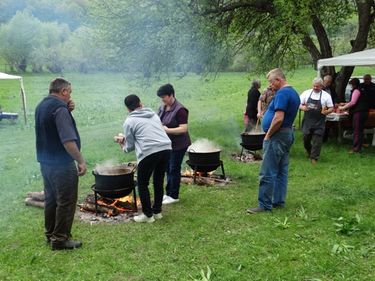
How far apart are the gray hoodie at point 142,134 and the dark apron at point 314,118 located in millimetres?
4446

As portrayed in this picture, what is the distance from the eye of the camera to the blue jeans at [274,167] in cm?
577

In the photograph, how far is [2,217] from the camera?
6.09 metres

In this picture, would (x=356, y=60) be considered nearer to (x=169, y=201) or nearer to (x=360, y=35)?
(x=360, y=35)

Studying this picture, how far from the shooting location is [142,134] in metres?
5.39

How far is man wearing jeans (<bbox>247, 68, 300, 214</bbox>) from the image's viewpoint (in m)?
5.60

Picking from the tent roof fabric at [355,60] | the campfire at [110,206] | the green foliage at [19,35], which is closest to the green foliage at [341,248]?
the campfire at [110,206]

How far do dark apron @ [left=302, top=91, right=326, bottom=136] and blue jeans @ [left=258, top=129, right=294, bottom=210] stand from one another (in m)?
3.20

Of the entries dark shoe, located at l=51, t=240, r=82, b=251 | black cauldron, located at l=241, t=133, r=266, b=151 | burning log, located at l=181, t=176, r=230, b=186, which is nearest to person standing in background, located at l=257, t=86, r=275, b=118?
black cauldron, located at l=241, t=133, r=266, b=151

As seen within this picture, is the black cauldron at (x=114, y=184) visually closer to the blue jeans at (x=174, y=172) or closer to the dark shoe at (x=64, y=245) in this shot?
the blue jeans at (x=174, y=172)

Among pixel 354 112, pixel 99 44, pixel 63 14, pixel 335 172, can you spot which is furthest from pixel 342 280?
pixel 63 14

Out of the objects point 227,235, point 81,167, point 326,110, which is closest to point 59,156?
point 81,167

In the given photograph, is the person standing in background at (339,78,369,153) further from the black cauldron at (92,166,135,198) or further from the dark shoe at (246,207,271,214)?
the black cauldron at (92,166,135,198)

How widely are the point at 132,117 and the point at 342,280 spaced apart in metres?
3.00

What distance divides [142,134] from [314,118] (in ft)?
15.7
